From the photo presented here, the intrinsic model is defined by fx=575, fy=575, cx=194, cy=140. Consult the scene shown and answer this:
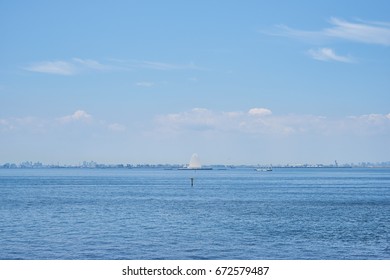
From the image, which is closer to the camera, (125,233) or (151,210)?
(125,233)

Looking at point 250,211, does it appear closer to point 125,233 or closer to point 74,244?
point 125,233

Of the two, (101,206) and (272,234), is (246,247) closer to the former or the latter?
(272,234)

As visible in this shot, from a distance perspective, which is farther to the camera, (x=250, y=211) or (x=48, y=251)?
(x=250, y=211)

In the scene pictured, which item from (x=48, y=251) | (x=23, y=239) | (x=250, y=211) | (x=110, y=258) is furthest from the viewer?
(x=250, y=211)

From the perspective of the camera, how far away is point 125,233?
55281mm

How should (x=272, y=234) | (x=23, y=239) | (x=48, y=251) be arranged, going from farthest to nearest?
(x=272, y=234) < (x=23, y=239) < (x=48, y=251)

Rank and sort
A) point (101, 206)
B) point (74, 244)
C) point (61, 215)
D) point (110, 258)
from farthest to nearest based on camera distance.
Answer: point (101, 206) → point (61, 215) → point (74, 244) → point (110, 258)
